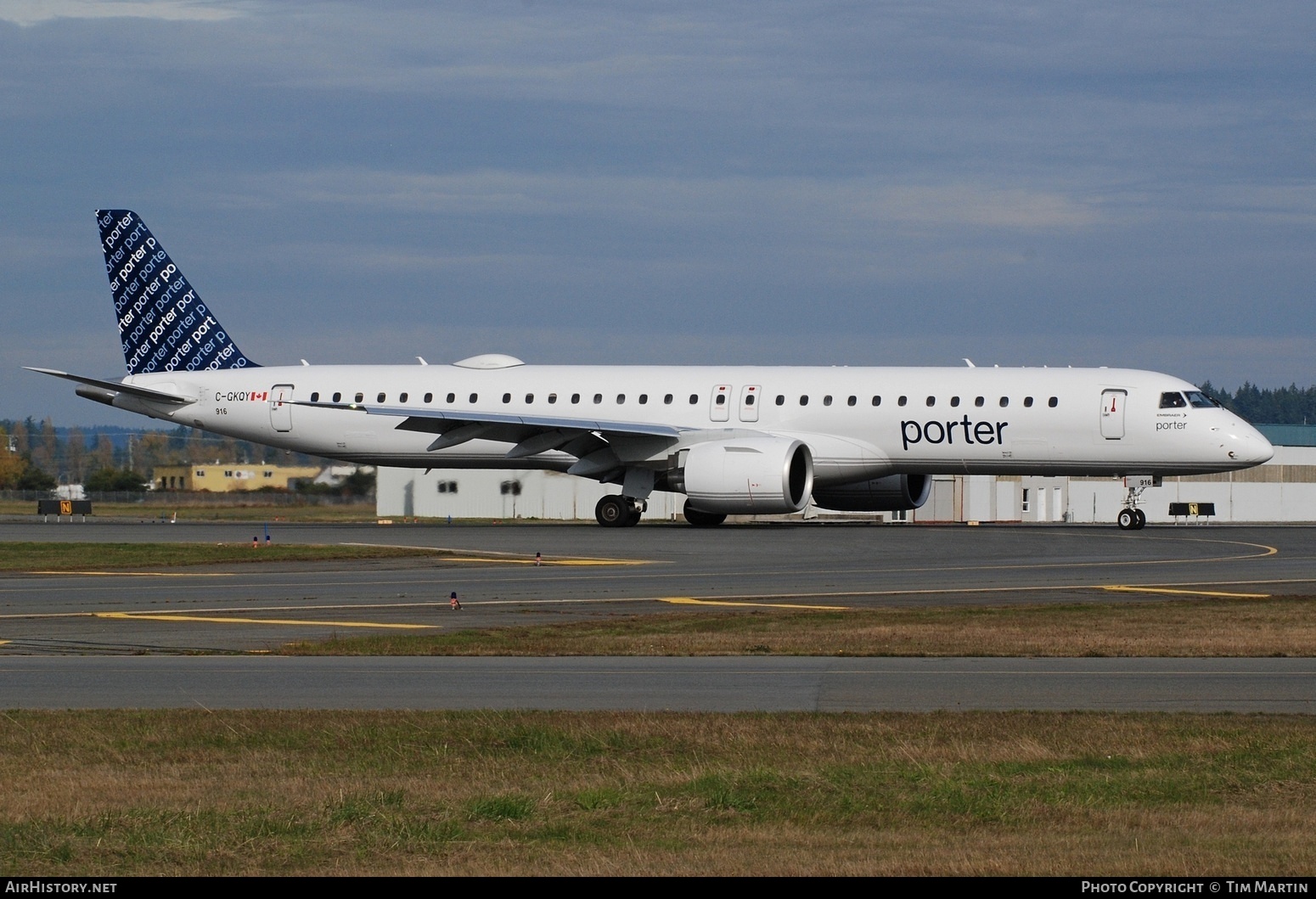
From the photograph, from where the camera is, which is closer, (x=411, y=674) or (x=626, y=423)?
(x=411, y=674)

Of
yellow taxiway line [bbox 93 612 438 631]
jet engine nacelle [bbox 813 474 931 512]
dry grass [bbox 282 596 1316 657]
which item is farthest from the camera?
jet engine nacelle [bbox 813 474 931 512]

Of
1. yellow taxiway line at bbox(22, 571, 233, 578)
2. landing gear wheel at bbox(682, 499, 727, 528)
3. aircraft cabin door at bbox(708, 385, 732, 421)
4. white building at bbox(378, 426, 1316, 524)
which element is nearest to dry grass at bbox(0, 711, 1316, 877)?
yellow taxiway line at bbox(22, 571, 233, 578)

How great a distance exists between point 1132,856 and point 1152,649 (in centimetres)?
1015

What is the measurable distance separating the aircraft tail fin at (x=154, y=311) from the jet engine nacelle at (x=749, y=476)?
16.4 m

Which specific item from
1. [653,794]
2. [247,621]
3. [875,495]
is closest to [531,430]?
[875,495]

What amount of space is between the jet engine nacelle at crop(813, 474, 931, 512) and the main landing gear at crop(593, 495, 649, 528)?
491 centimetres

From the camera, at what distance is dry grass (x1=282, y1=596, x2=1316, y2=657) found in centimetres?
1842

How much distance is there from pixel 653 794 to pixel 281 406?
40.5 metres

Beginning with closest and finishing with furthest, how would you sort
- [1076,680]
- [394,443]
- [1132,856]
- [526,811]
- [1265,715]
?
1. [1132,856]
2. [526,811]
3. [1265,715]
4. [1076,680]
5. [394,443]

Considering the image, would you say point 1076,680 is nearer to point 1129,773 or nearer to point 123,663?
point 1129,773

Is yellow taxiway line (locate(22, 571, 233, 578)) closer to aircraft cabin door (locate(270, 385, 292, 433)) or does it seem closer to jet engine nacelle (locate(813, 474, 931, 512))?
aircraft cabin door (locate(270, 385, 292, 433))

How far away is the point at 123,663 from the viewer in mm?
17266

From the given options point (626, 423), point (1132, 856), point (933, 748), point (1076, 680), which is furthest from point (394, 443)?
point (1132, 856)

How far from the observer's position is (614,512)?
1770 inches
